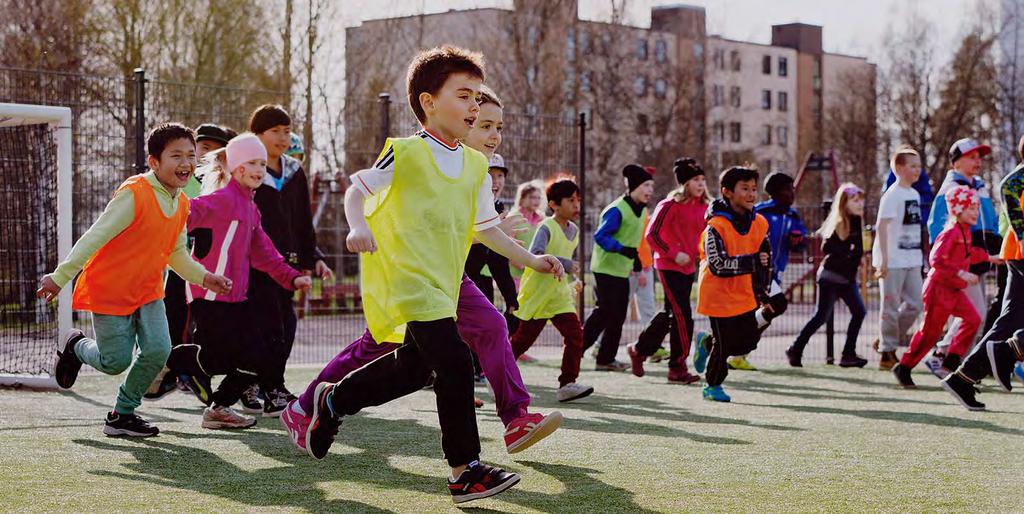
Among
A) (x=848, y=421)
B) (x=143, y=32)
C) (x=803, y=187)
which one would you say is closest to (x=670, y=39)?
(x=803, y=187)

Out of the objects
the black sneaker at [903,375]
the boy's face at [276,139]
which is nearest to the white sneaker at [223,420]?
the boy's face at [276,139]

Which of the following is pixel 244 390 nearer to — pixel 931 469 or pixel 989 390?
pixel 931 469

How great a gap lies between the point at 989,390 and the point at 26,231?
23.8 feet

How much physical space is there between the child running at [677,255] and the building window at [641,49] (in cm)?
3408

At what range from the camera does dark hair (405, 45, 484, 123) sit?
216 inches

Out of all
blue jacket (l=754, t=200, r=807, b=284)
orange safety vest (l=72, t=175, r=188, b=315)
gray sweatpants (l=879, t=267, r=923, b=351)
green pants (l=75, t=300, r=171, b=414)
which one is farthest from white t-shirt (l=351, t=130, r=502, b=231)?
blue jacket (l=754, t=200, r=807, b=284)

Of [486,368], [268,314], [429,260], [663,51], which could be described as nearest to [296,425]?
[486,368]

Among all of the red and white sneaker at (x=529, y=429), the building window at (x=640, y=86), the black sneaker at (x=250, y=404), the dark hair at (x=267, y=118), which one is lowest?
the black sneaker at (x=250, y=404)

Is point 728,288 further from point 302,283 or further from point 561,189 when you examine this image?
point 302,283

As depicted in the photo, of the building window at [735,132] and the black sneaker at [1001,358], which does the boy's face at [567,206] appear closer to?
the black sneaker at [1001,358]

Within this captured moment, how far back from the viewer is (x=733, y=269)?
9.02 metres

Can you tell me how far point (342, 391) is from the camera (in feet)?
18.3

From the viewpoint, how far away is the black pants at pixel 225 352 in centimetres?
746

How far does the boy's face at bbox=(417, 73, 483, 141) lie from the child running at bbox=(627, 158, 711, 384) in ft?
16.7
